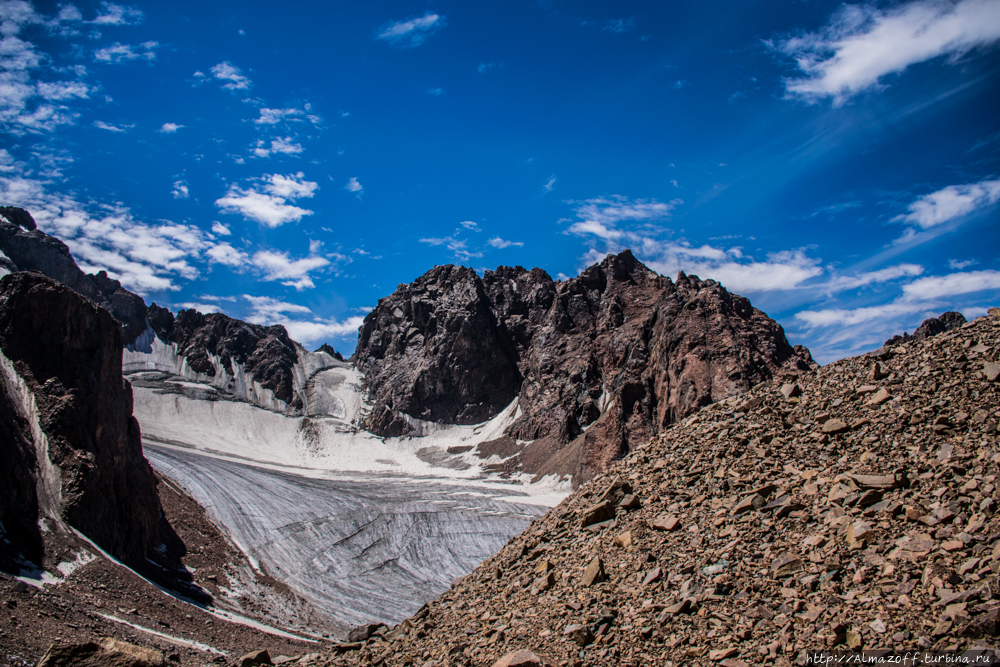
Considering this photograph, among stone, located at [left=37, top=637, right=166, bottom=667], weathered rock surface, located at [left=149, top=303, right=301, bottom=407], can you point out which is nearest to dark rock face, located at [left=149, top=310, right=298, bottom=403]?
weathered rock surface, located at [left=149, top=303, right=301, bottom=407]

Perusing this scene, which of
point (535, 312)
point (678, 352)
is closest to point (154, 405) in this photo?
point (535, 312)

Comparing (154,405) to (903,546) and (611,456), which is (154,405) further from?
(903,546)

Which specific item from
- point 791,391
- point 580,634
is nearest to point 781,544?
point 580,634

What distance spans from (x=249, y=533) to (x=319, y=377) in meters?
128

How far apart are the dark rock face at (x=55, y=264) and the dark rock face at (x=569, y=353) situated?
64.5 m

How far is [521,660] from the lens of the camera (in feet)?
28.7

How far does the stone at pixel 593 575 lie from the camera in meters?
10.4

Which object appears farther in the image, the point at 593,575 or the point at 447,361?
the point at 447,361

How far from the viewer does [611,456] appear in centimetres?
7688

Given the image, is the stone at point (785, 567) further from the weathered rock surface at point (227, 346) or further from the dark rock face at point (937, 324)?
the weathered rock surface at point (227, 346)

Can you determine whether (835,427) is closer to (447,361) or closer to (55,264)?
(447,361)

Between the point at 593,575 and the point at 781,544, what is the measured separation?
11.0ft

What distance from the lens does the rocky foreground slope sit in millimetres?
7148

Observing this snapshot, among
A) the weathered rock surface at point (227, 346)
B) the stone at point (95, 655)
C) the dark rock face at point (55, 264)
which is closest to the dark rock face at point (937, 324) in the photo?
the stone at point (95, 655)
